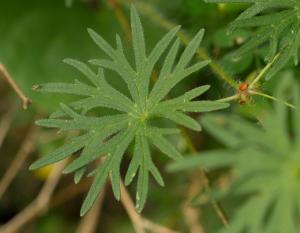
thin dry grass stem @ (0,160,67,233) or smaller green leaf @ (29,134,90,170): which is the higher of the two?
smaller green leaf @ (29,134,90,170)

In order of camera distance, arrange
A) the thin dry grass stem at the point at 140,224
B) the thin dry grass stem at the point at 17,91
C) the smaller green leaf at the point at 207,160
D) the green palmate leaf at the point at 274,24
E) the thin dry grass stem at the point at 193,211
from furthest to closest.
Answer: the thin dry grass stem at the point at 193,211 < the thin dry grass stem at the point at 140,224 < the thin dry grass stem at the point at 17,91 < the green palmate leaf at the point at 274,24 < the smaller green leaf at the point at 207,160

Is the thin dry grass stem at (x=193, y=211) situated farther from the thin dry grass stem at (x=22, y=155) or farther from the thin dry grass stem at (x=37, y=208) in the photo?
the thin dry grass stem at (x=22, y=155)

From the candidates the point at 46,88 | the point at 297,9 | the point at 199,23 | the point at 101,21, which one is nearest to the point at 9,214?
the point at 101,21

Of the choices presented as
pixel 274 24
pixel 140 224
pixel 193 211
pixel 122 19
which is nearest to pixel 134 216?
pixel 140 224

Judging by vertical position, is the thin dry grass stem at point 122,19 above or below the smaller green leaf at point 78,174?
above

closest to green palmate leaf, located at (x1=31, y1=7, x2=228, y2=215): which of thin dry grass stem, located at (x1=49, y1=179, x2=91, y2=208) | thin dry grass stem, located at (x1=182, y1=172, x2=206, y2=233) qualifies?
thin dry grass stem, located at (x1=182, y1=172, x2=206, y2=233)

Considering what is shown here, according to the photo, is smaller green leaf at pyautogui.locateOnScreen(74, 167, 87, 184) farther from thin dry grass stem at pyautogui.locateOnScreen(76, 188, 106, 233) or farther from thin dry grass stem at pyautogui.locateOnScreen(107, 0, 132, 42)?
thin dry grass stem at pyautogui.locateOnScreen(76, 188, 106, 233)

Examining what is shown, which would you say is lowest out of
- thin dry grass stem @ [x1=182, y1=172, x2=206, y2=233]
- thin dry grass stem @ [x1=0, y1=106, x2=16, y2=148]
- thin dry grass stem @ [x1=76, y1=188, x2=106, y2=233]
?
thin dry grass stem @ [x1=182, y1=172, x2=206, y2=233]

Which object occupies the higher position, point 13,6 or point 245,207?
point 13,6

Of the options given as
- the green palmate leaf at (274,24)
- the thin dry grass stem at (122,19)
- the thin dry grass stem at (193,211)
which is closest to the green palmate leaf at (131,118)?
the green palmate leaf at (274,24)

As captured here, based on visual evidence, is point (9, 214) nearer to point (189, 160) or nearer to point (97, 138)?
point (97, 138)

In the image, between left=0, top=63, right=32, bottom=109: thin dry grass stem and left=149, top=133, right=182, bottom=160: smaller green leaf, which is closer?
left=149, top=133, right=182, bottom=160: smaller green leaf
